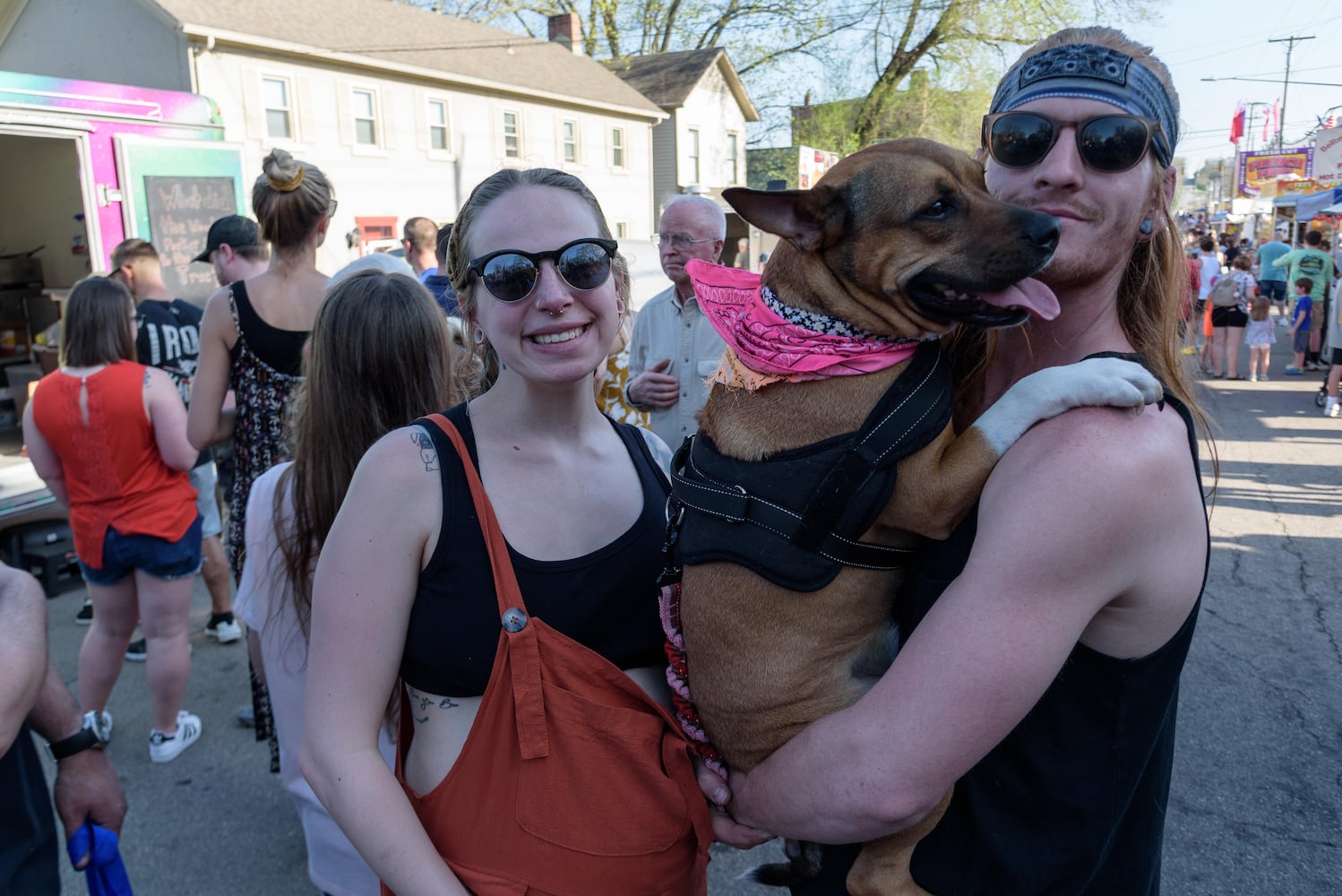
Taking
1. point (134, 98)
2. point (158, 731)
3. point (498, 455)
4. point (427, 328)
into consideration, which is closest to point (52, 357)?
point (134, 98)

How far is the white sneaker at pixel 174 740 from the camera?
463cm

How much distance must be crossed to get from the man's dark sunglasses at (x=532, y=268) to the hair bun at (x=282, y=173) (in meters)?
2.70

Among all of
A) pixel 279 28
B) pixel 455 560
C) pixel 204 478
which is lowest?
pixel 204 478

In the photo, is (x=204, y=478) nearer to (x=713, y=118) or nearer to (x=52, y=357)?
(x=52, y=357)

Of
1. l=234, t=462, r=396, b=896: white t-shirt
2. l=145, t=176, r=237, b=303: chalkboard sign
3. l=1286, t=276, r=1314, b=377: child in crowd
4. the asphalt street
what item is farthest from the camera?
l=1286, t=276, r=1314, b=377: child in crowd

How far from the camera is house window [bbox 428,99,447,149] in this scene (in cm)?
2317

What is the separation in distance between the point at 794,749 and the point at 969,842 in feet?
1.16

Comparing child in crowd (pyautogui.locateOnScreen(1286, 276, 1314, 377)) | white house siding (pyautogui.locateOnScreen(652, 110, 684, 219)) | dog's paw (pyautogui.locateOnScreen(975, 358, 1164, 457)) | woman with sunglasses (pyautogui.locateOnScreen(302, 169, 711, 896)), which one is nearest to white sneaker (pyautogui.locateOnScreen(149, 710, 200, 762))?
woman with sunglasses (pyautogui.locateOnScreen(302, 169, 711, 896))

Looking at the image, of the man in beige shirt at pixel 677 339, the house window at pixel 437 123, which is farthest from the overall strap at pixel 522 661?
the house window at pixel 437 123

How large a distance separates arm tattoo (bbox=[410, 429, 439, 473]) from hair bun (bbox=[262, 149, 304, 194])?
9.47 feet

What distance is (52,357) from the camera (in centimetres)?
1048

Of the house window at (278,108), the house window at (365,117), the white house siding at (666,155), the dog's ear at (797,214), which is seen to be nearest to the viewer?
the dog's ear at (797,214)

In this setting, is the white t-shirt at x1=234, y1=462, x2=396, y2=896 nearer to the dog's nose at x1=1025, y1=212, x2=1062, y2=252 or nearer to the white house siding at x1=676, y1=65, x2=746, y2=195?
the dog's nose at x1=1025, y1=212, x2=1062, y2=252

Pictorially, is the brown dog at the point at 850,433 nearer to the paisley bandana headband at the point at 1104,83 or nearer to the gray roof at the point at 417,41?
the paisley bandana headband at the point at 1104,83
